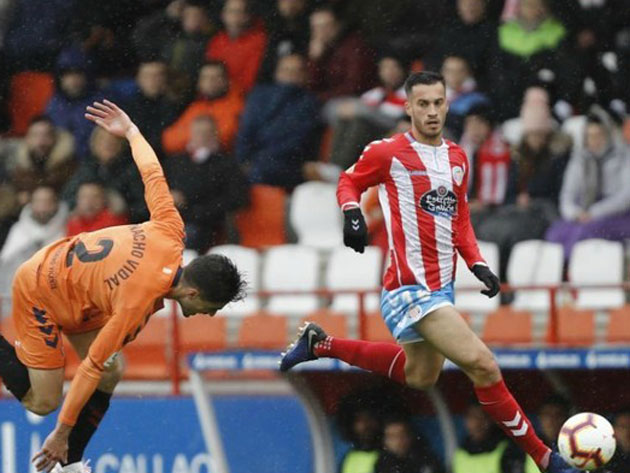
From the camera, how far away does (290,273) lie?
1231 cm

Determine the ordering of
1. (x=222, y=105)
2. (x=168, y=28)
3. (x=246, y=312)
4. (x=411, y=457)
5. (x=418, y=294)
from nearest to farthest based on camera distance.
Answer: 1. (x=418, y=294)
2. (x=411, y=457)
3. (x=246, y=312)
4. (x=222, y=105)
5. (x=168, y=28)

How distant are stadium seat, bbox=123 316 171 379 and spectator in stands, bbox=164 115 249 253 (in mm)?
1036

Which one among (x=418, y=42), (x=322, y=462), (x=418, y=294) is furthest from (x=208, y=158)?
(x=418, y=294)

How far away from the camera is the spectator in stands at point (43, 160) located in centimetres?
1385

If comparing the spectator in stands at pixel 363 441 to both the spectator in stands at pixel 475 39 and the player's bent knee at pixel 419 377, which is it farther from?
the spectator in stands at pixel 475 39

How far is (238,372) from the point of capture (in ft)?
36.9

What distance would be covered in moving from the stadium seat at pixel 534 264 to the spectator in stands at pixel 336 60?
6.93 feet

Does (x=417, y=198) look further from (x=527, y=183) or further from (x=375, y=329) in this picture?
(x=527, y=183)

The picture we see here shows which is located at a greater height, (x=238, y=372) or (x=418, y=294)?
(x=418, y=294)

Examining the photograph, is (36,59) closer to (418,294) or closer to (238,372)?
(238,372)

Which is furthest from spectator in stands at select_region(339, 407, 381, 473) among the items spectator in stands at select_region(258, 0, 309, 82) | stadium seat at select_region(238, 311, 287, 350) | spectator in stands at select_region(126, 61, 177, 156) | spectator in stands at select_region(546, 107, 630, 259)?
spectator in stands at select_region(126, 61, 177, 156)

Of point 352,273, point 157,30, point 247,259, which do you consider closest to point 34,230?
point 247,259

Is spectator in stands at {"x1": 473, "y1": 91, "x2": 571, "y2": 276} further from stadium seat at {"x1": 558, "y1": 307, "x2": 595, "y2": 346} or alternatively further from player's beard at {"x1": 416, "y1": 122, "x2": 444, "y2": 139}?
player's beard at {"x1": 416, "y1": 122, "x2": 444, "y2": 139}

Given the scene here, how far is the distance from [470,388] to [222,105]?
3.25 metres
